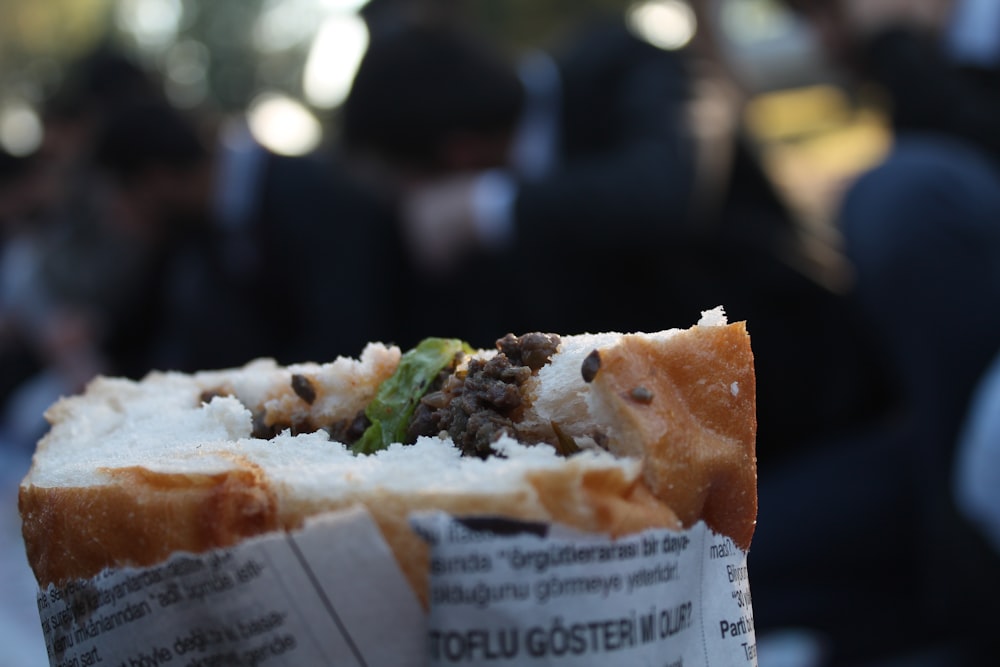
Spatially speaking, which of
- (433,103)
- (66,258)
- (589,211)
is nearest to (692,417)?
(589,211)

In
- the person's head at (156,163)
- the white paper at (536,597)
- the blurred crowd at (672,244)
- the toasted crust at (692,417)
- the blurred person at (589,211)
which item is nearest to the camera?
the white paper at (536,597)

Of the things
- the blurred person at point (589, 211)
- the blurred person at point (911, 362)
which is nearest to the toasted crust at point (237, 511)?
the blurred person at point (911, 362)

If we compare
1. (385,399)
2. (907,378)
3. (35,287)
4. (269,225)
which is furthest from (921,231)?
(35,287)

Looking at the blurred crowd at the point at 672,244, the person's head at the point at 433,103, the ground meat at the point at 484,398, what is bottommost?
the ground meat at the point at 484,398

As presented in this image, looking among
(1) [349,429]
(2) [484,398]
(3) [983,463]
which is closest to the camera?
(2) [484,398]

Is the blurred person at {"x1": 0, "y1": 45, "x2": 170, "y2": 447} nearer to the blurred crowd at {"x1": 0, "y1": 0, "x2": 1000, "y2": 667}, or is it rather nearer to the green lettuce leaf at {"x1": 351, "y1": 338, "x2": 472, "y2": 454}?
the blurred crowd at {"x1": 0, "y1": 0, "x2": 1000, "y2": 667}

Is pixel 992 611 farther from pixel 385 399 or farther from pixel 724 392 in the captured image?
pixel 385 399

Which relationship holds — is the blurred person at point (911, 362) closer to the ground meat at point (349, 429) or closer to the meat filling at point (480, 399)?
the meat filling at point (480, 399)

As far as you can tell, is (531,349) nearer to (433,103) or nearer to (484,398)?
(484,398)
